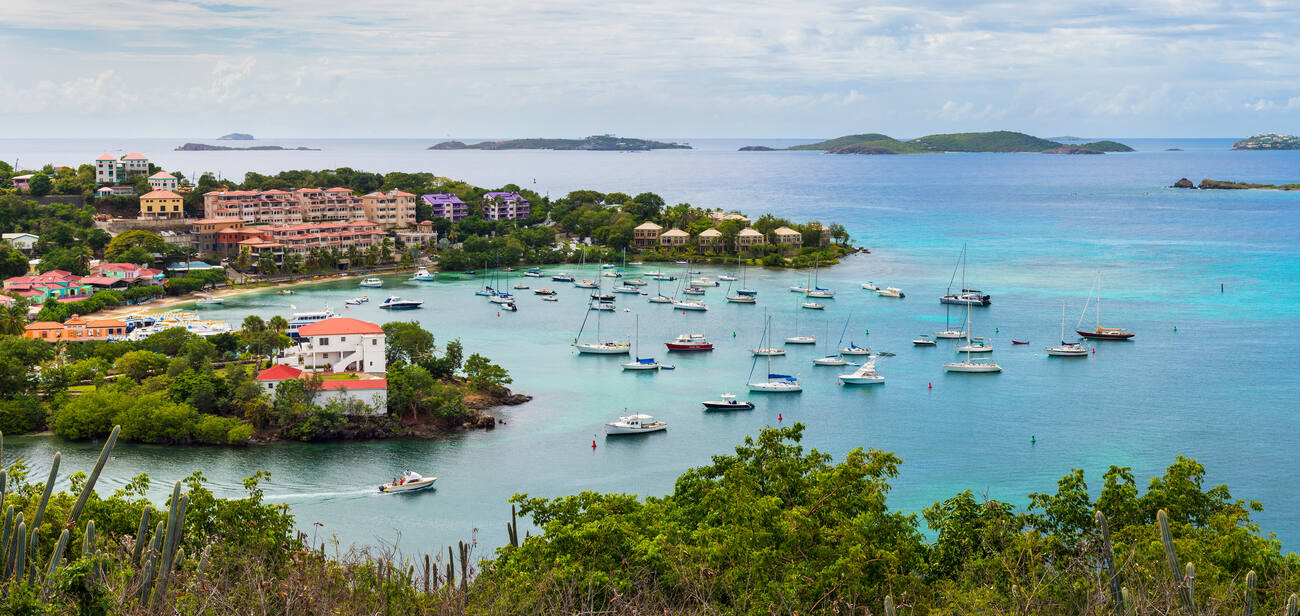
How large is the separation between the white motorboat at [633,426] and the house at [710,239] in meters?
26.9

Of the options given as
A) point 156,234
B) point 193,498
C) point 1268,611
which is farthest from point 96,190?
point 1268,611

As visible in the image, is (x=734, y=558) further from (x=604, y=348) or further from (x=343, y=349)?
(x=604, y=348)

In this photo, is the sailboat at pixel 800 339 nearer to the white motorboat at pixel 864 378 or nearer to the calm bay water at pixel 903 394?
the calm bay water at pixel 903 394

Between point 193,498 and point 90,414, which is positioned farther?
point 90,414

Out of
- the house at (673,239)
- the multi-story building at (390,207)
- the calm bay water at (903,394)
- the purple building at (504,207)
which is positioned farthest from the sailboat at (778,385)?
the purple building at (504,207)

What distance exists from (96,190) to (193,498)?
1640 inches

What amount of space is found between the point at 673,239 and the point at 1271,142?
158242mm

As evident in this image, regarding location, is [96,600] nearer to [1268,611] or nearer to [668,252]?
[1268,611]

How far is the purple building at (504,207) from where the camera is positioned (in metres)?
52.6

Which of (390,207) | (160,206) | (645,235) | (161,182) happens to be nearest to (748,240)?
(645,235)

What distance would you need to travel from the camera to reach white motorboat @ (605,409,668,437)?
20328 mm

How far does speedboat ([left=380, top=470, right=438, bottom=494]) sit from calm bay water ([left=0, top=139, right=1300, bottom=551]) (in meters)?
0.30

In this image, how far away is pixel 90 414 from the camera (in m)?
19.6

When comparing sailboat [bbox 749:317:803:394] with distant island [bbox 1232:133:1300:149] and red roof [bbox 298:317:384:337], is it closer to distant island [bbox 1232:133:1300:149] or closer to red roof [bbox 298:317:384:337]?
red roof [bbox 298:317:384:337]
